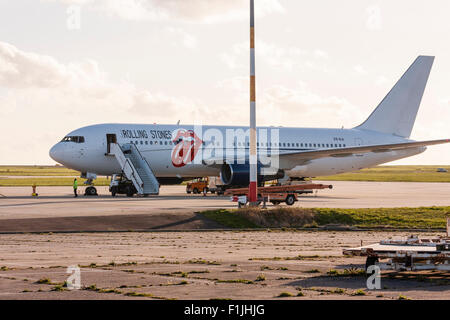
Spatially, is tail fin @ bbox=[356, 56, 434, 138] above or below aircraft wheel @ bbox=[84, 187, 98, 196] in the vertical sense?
above

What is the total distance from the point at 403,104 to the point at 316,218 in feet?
110

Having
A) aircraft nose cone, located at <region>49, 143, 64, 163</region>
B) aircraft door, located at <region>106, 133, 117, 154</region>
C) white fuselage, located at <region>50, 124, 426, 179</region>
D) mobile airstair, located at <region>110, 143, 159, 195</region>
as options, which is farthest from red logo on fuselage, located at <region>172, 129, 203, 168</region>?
aircraft nose cone, located at <region>49, 143, 64, 163</region>

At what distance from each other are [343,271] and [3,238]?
12.3 meters

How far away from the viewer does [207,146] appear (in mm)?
53688

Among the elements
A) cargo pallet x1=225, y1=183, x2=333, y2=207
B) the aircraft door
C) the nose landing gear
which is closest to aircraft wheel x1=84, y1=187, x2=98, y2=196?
the nose landing gear

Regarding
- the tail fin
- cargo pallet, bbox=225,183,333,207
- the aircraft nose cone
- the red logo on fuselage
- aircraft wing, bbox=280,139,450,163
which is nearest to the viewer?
cargo pallet, bbox=225,183,333,207

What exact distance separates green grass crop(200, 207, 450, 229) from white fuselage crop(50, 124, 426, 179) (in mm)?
21366

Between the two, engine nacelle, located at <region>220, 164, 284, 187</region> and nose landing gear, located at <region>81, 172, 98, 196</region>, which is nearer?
engine nacelle, located at <region>220, 164, 284, 187</region>

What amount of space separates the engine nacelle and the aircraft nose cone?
1159cm

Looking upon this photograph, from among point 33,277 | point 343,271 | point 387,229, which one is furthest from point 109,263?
point 387,229

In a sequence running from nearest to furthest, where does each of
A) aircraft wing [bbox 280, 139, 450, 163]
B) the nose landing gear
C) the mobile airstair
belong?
the mobile airstair < the nose landing gear < aircraft wing [bbox 280, 139, 450, 163]

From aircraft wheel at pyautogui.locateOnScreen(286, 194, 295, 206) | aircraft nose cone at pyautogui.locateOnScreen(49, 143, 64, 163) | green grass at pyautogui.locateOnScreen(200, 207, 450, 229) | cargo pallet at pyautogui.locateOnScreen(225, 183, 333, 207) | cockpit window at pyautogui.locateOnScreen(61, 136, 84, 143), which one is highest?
cockpit window at pyautogui.locateOnScreen(61, 136, 84, 143)

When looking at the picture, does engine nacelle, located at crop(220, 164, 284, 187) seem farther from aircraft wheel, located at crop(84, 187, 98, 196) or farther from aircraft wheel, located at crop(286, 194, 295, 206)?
aircraft wheel, located at crop(84, 187, 98, 196)

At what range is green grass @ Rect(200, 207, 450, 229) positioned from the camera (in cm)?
3000
